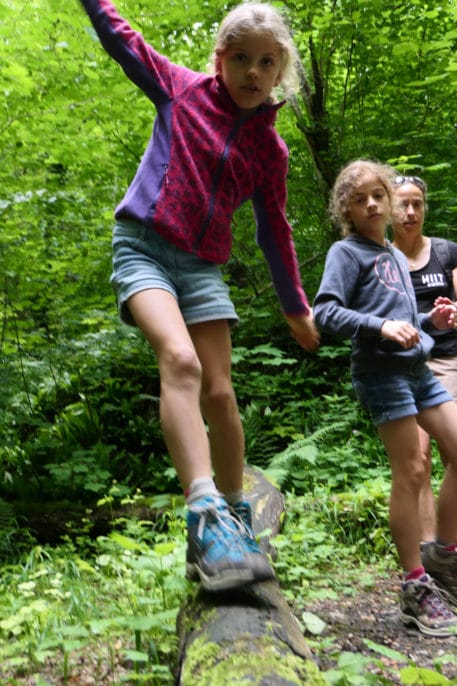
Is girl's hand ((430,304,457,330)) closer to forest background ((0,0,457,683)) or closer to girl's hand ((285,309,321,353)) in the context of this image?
girl's hand ((285,309,321,353))

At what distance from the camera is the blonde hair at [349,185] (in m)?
3.12

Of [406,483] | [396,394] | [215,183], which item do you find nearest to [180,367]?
[215,183]

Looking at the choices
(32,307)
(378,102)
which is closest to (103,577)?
(32,307)

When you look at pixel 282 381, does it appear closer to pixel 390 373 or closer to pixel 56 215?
pixel 56 215

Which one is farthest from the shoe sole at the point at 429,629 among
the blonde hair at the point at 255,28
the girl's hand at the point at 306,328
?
the blonde hair at the point at 255,28

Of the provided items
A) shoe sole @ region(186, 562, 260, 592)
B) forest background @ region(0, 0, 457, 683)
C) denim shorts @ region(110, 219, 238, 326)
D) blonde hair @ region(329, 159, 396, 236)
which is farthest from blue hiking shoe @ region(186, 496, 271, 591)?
forest background @ region(0, 0, 457, 683)

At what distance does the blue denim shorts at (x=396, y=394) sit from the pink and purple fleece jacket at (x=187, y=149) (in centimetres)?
89

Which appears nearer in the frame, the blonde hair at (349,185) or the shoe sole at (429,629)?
the shoe sole at (429,629)

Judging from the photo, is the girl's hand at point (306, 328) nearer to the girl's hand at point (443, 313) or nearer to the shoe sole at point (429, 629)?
the girl's hand at point (443, 313)

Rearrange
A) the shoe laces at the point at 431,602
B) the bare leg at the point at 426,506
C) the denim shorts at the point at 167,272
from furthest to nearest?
the bare leg at the point at 426,506
the shoe laces at the point at 431,602
the denim shorts at the point at 167,272

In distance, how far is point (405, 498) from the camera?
2.82 metres

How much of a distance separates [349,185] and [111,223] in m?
3.93

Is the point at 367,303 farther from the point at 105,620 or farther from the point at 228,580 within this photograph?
the point at 105,620

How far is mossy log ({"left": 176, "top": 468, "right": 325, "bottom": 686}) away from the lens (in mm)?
1528
